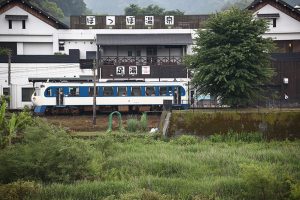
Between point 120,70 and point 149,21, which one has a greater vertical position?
point 149,21

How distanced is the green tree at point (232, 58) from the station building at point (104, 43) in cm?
1215

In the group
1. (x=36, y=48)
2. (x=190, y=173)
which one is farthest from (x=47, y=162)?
(x=36, y=48)

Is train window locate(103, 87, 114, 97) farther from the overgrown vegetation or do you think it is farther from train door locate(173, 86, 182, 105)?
the overgrown vegetation

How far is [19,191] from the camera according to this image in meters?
10.7

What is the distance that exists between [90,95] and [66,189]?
748 inches

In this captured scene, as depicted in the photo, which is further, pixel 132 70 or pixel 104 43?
pixel 104 43

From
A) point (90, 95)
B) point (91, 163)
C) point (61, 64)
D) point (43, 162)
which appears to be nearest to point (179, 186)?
point (91, 163)

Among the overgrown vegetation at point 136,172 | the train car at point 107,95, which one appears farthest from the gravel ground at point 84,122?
the overgrown vegetation at point 136,172

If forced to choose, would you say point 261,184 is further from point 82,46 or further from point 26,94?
point 82,46

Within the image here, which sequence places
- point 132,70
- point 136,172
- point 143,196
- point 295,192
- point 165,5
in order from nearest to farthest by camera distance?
point 295,192 → point 143,196 → point 136,172 → point 132,70 → point 165,5

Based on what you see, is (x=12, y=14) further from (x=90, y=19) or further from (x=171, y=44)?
(x=171, y=44)

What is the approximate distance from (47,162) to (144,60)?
84.8ft

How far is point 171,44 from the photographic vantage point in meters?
37.0

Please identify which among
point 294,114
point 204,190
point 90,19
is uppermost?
point 90,19
